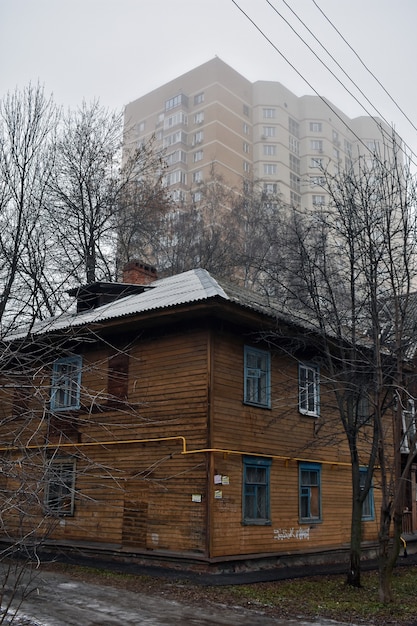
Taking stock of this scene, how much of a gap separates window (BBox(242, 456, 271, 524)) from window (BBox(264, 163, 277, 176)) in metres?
55.3

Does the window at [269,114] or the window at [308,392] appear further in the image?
the window at [269,114]

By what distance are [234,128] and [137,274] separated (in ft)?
156

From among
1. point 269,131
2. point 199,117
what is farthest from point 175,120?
point 269,131

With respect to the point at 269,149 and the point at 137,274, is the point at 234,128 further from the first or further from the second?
the point at 137,274

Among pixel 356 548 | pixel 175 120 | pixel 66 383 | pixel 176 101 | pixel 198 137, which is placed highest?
pixel 176 101

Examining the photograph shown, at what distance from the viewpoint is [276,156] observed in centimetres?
6794

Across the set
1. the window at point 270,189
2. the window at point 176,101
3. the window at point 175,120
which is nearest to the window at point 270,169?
the window at point 270,189

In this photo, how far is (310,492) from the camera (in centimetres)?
1700

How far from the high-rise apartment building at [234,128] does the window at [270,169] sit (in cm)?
11

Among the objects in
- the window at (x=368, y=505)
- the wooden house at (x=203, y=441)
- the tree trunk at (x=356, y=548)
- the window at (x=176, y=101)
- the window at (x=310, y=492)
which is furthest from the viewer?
the window at (x=176, y=101)

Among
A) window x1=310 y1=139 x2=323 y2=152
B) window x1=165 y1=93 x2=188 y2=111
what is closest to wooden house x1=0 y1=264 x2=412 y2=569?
window x1=165 y1=93 x2=188 y2=111

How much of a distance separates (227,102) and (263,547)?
57.3 meters

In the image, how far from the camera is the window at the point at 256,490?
14711 mm

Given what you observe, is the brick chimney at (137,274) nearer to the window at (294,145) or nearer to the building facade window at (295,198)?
the building facade window at (295,198)
